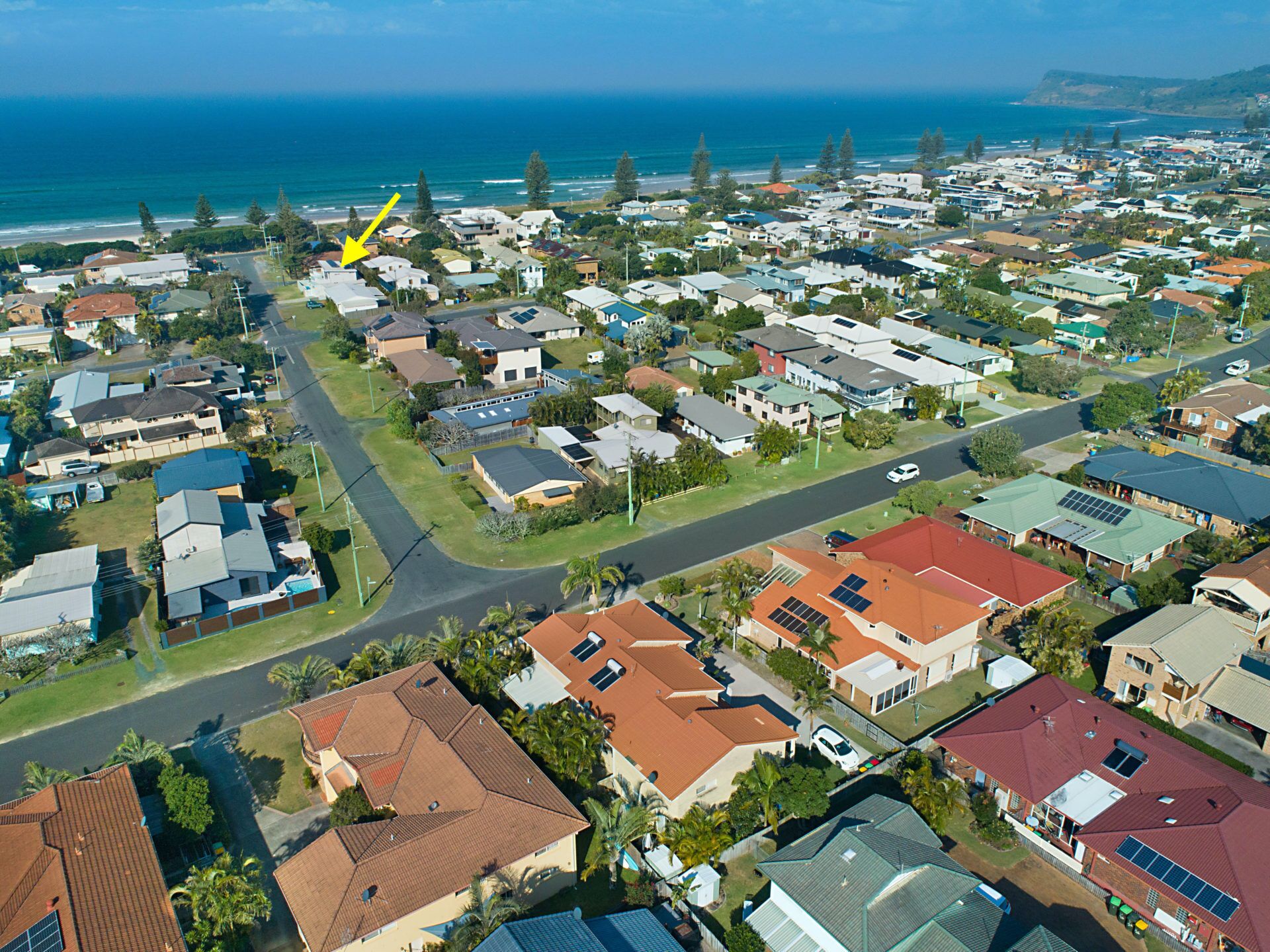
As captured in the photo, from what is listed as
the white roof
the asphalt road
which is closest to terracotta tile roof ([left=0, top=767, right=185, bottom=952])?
the asphalt road

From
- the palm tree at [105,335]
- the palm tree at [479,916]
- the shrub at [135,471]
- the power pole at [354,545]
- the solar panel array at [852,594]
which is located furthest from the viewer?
the palm tree at [105,335]

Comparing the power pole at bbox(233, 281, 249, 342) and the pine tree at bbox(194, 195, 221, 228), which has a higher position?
the pine tree at bbox(194, 195, 221, 228)

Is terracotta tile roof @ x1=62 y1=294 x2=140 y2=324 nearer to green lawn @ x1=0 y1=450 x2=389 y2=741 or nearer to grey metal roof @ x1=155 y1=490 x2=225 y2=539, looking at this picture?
grey metal roof @ x1=155 y1=490 x2=225 y2=539

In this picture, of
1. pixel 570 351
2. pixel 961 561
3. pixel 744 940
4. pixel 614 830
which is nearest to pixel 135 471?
pixel 570 351

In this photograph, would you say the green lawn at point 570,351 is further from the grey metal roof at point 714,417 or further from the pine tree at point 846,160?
the pine tree at point 846,160

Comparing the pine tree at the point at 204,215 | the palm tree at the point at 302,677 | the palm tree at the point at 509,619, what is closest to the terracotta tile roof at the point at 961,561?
the palm tree at the point at 509,619

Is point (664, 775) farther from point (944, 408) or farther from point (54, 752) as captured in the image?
point (944, 408)
